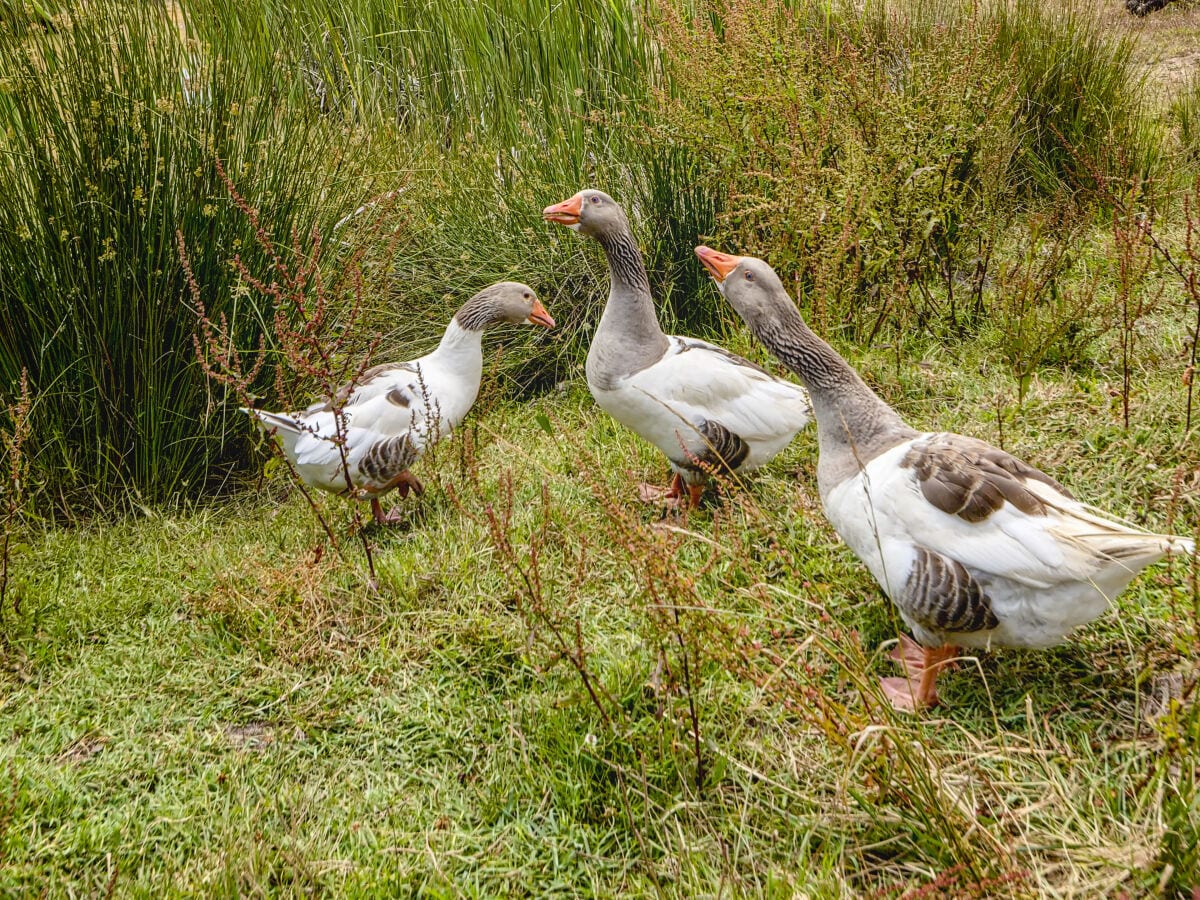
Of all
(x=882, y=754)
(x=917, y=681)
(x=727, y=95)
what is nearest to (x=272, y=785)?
(x=882, y=754)

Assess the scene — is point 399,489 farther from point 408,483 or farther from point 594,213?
point 594,213

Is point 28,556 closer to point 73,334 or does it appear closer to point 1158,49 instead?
point 73,334

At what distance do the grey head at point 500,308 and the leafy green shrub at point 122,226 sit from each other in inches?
41.3

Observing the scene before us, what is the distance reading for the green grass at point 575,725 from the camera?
2.37 m

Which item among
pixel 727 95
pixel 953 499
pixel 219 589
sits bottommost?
pixel 219 589

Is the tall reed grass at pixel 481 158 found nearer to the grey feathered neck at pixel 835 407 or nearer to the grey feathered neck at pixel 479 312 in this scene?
the grey feathered neck at pixel 835 407

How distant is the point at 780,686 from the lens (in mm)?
2777

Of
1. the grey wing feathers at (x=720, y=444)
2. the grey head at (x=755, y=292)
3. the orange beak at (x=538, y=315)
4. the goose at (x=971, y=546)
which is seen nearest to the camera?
A: the goose at (x=971, y=546)


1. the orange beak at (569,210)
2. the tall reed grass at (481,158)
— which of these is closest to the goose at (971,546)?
the tall reed grass at (481,158)

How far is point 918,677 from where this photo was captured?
3.03m

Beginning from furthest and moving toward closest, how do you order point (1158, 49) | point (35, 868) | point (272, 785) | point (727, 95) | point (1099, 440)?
1. point (1158, 49)
2. point (727, 95)
3. point (1099, 440)
4. point (272, 785)
5. point (35, 868)

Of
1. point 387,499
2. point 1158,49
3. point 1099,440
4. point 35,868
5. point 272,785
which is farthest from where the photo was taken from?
point 1158,49

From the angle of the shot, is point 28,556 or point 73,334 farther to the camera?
point 73,334

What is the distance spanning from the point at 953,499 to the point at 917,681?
639 millimetres
